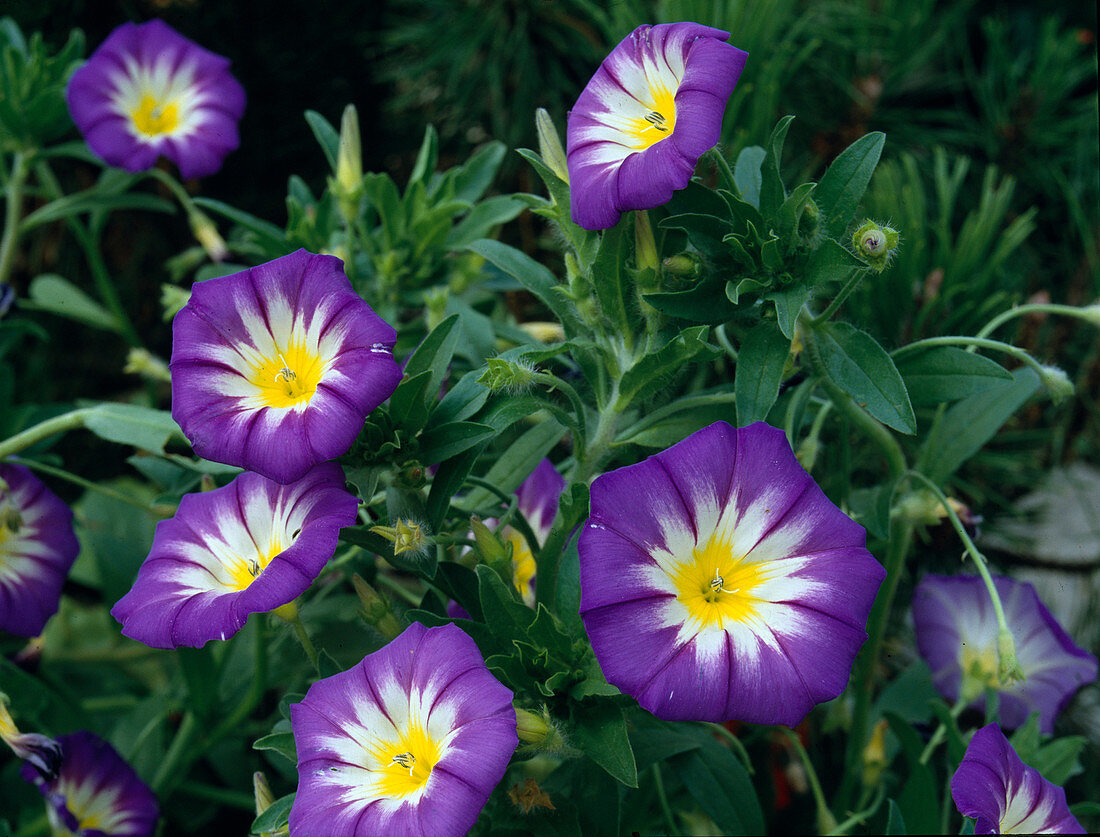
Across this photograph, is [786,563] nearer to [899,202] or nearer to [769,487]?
[769,487]

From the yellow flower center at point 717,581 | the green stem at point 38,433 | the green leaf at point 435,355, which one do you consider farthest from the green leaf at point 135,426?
the yellow flower center at point 717,581

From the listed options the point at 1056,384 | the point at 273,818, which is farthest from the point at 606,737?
the point at 1056,384

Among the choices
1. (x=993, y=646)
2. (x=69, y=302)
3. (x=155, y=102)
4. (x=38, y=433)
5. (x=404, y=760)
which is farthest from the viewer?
(x=69, y=302)

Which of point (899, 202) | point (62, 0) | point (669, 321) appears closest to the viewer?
point (669, 321)

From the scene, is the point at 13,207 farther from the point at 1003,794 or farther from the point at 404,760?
the point at 1003,794

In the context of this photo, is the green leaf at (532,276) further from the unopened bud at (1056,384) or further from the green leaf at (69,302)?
the green leaf at (69,302)

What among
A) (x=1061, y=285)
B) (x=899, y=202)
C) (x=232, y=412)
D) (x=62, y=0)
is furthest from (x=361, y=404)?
(x=1061, y=285)

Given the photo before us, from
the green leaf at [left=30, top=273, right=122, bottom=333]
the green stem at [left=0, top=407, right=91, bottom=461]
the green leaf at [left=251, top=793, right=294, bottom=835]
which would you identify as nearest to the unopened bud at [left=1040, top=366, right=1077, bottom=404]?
the green leaf at [left=251, top=793, right=294, bottom=835]
